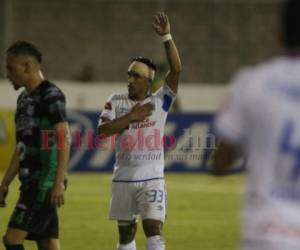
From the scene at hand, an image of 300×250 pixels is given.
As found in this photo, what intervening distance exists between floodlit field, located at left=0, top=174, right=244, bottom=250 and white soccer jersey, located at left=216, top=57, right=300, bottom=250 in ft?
25.7

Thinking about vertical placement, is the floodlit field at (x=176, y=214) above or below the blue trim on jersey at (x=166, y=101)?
below

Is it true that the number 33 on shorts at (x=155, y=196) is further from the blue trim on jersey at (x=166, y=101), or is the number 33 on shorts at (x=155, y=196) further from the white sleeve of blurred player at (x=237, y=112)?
the white sleeve of blurred player at (x=237, y=112)

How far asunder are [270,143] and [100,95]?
2234 centimetres

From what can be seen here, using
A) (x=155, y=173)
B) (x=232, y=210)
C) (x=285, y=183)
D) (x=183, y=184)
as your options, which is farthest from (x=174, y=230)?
(x=285, y=183)

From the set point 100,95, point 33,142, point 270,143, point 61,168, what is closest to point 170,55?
point 33,142

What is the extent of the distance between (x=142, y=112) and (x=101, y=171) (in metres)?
15.1

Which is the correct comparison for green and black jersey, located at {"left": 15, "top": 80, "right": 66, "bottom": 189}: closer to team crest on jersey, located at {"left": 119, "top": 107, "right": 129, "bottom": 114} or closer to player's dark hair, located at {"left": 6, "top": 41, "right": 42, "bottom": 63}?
player's dark hair, located at {"left": 6, "top": 41, "right": 42, "bottom": 63}

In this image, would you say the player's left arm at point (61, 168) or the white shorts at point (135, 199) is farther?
the white shorts at point (135, 199)

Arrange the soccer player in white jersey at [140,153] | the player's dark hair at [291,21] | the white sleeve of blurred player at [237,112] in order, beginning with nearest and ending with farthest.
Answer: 1. the player's dark hair at [291,21]
2. the white sleeve of blurred player at [237,112]
3. the soccer player in white jersey at [140,153]

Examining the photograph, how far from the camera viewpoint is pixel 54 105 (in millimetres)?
8305

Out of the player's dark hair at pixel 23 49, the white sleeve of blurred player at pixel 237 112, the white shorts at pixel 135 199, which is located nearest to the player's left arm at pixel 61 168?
the player's dark hair at pixel 23 49

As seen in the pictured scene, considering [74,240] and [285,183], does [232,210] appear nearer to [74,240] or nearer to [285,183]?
[74,240]

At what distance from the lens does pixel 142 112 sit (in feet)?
31.0

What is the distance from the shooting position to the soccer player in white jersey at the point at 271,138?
4.50 m
